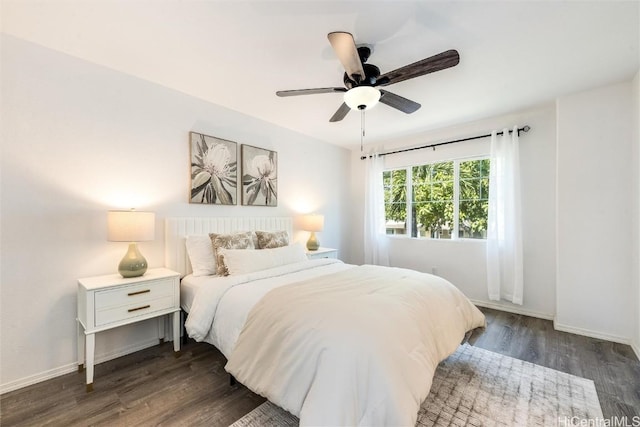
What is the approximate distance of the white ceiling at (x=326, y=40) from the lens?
5.49 ft

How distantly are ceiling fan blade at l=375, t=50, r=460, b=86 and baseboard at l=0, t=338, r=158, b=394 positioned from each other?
126 inches

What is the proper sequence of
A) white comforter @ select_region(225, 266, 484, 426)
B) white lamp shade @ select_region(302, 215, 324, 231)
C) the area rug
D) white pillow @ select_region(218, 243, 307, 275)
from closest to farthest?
white comforter @ select_region(225, 266, 484, 426) → the area rug → white pillow @ select_region(218, 243, 307, 275) → white lamp shade @ select_region(302, 215, 324, 231)

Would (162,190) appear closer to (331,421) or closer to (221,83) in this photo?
(221,83)

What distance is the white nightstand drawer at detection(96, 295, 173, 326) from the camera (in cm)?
198

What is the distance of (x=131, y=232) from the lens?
213cm

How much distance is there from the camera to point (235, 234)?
283 cm

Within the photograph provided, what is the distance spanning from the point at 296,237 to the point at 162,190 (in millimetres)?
1990

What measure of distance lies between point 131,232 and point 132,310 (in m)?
0.63

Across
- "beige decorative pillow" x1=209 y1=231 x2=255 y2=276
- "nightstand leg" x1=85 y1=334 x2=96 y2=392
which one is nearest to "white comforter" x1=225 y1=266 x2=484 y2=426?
"beige decorative pillow" x1=209 y1=231 x2=255 y2=276

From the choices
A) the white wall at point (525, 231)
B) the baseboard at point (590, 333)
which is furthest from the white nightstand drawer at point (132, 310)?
the baseboard at point (590, 333)

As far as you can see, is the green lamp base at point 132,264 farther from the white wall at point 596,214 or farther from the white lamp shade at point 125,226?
the white wall at point 596,214

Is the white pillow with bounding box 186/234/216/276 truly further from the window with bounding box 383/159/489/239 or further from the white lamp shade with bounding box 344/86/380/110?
the window with bounding box 383/159/489/239

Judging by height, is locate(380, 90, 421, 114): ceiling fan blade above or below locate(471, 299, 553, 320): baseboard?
above

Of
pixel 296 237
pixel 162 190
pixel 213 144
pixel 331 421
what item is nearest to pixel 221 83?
pixel 213 144
